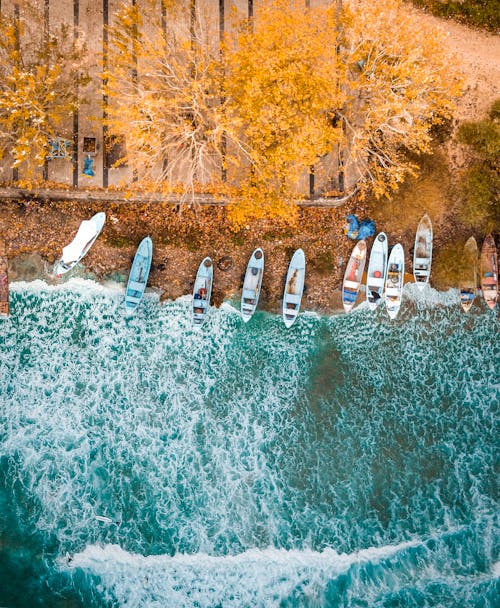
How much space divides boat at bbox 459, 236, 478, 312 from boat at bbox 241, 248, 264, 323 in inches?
277

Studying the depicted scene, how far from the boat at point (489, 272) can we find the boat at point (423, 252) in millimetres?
1896

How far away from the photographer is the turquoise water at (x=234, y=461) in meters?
17.5

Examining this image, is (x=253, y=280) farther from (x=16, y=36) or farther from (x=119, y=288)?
(x=16, y=36)

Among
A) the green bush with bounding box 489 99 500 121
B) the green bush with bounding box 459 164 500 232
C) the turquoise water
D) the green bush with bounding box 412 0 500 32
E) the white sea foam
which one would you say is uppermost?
the green bush with bounding box 412 0 500 32

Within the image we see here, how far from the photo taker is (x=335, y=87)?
14.3 m

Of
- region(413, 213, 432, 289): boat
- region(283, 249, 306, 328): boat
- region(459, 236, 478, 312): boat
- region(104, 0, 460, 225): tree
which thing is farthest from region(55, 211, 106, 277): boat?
region(459, 236, 478, 312): boat

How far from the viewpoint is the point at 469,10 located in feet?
54.1

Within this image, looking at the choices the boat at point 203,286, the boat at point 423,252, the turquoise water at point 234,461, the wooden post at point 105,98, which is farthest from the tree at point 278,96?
the turquoise water at point 234,461

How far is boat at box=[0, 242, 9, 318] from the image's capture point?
56.0ft

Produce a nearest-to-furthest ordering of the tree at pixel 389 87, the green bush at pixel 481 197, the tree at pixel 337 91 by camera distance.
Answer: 1. the tree at pixel 337 91
2. the tree at pixel 389 87
3. the green bush at pixel 481 197

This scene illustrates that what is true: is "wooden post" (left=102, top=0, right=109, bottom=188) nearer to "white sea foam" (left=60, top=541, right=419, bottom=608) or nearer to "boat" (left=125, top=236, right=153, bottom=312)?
"boat" (left=125, top=236, right=153, bottom=312)

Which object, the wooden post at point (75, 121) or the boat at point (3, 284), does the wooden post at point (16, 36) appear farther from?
the boat at point (3, 284)

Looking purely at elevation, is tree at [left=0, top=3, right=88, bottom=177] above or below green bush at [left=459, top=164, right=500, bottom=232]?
above

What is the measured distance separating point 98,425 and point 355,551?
33.5 feet
